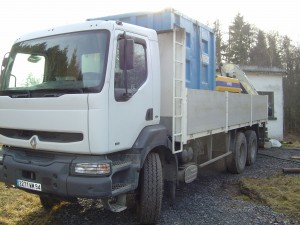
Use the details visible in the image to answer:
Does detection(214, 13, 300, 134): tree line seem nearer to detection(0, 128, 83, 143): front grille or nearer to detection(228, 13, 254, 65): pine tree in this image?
detection(228, 13, 254, 65): pine tree

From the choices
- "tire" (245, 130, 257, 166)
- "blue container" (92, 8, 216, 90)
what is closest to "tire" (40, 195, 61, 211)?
"blue container" (92, 8, 216, 90)

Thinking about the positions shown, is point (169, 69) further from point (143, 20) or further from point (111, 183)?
point (111, 183)

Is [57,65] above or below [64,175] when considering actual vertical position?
above

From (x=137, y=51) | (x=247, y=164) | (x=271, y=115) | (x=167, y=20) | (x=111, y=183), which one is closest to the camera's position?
(x=111, y=183)

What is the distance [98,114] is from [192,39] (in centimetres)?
313

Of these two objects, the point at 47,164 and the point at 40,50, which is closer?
the point at 47,164

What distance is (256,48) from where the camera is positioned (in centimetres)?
3416

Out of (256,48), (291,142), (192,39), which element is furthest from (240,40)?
(192,39)

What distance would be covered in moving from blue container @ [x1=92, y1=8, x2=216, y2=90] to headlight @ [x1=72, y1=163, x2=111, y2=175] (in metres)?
2.44

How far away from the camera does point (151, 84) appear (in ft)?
15.8

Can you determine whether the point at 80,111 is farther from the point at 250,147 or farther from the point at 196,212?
the point at 250,147

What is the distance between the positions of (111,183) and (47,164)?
0.82m

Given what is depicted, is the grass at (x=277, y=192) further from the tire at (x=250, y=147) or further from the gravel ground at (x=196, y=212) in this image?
the tire at (x=250, y=147)

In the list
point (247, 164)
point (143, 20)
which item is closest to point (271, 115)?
point (247, 164)
